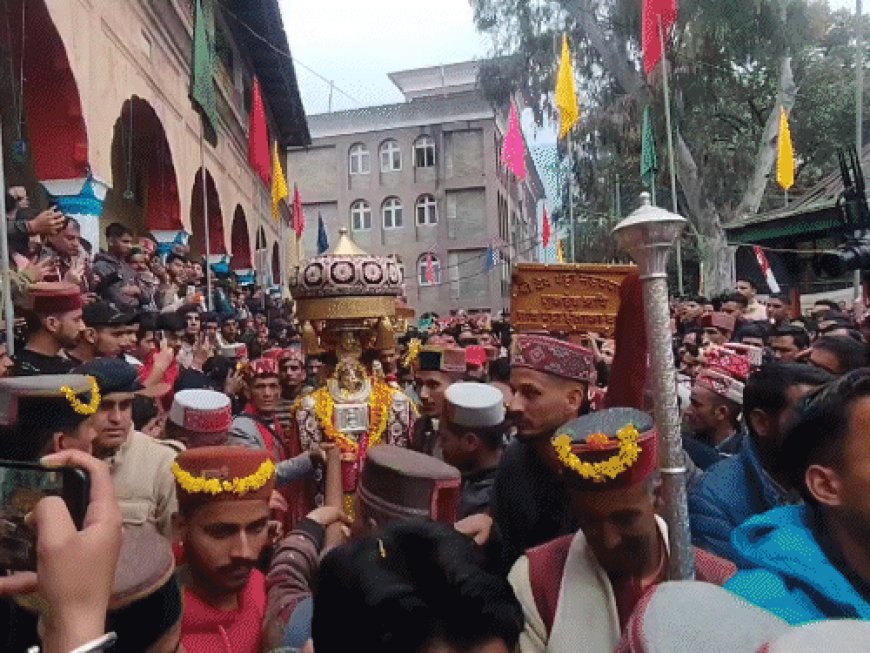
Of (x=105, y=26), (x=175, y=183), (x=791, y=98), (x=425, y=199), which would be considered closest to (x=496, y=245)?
(x=425, y=199)

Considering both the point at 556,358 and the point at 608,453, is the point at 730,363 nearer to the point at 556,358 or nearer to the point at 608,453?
the point at 556,358

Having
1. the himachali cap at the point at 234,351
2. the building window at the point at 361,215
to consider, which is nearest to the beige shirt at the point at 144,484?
the himachali cap at the point at 234,351

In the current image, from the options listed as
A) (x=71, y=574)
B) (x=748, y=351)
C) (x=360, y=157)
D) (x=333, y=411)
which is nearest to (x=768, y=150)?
(x=748, y=351)

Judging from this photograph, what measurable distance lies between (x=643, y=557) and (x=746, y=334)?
6.07m

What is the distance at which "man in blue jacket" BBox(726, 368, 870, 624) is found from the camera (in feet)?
5.34

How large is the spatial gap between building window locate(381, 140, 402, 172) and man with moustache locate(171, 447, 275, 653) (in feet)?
126

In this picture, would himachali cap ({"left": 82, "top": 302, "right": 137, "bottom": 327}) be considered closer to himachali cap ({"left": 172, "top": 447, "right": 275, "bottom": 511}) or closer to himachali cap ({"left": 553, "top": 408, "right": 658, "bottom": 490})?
himachali cap ({"left": 172, "top": 447, "right": 275, "bottom": 511})

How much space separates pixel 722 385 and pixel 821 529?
242cm

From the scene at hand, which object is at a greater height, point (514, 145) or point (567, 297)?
point (514, 145)

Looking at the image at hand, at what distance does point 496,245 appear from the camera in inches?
1510

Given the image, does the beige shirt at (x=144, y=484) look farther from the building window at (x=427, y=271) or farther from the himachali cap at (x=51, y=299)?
the building window at (x=427, y=271)

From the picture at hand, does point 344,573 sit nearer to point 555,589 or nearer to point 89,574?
point 89,574

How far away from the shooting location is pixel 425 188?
3966 cm

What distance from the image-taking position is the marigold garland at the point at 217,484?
2439 millimetres
